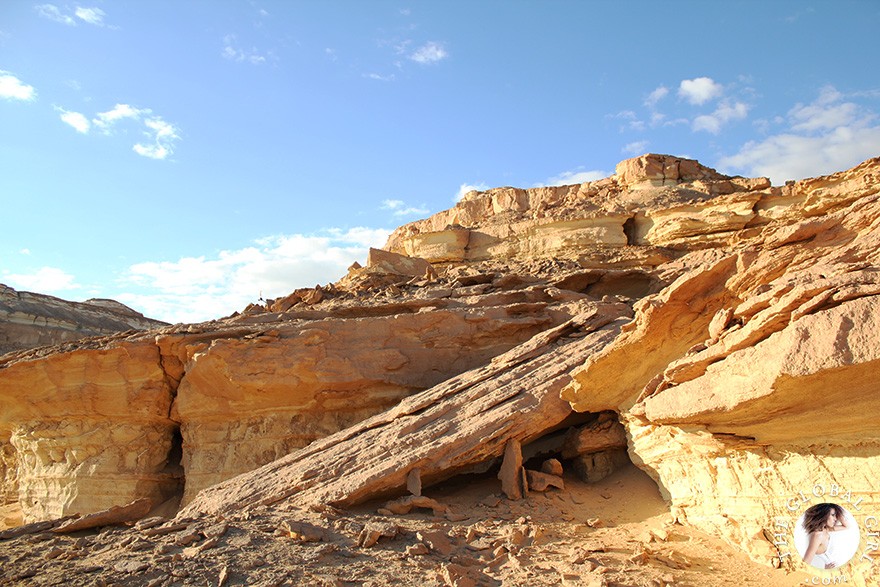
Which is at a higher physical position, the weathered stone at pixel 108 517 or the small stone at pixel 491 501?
the small stone at pixel 491 501

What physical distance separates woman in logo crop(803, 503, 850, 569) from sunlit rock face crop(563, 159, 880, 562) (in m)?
0.12

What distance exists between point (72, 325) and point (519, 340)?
71.8ft

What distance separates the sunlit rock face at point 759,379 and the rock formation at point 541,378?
0.06ft

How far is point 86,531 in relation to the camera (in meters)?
6.65

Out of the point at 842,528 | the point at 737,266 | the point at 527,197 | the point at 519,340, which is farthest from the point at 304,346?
the point at 527,197

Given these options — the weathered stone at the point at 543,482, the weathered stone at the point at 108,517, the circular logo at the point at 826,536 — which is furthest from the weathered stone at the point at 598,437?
the weathered stone at the point at 108,517

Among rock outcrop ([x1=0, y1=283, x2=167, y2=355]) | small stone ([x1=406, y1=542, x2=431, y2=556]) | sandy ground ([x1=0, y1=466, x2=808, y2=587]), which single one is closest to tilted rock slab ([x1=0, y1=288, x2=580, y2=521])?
sandy ground ([x1=0, y1=466, x2=808, y2=587])

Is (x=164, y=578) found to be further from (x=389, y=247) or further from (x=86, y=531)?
(x=389, y=247)

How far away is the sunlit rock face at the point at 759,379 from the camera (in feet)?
14.5

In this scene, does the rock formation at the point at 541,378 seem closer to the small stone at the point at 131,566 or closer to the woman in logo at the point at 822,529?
the woman in logo at the point at 822,529

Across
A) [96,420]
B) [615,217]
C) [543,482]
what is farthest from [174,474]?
[615,217]

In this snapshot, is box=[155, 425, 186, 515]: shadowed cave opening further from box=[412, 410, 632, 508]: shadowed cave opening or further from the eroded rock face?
the eroded rock face

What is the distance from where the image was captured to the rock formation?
195 inches

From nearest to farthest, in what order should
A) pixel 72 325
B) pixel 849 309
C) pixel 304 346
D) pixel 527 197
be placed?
pixel 849 309
pixel 304 346
pixel 527 197
pixel 72 325
